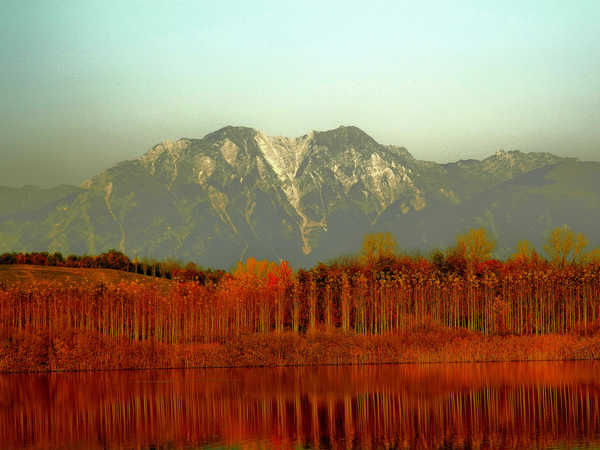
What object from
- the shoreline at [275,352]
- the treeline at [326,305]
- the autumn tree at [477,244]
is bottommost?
the shoreline at [275,352]

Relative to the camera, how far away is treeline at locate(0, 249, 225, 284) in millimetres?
132500

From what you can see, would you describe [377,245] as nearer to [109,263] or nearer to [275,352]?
[109,263]

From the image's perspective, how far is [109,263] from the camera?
140m

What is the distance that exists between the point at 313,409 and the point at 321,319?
166 feet

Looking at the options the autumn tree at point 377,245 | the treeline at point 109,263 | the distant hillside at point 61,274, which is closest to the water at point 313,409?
the distant hillside at point 61,274

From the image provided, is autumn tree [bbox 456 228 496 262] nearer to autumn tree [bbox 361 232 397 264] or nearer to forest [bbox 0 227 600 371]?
autumn tree [bbox 361 232 397 264]

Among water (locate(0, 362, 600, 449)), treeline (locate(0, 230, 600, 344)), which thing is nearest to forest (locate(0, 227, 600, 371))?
treeline (locate(0, 230, 600, 344))

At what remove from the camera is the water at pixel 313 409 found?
36.3 meters

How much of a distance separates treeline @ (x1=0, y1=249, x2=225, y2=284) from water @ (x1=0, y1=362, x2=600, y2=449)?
6989 centimetres

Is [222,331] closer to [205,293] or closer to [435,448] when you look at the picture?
[205,293]

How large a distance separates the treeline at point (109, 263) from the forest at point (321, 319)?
37893mm

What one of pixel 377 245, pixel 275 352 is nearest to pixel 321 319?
pixel 275 352

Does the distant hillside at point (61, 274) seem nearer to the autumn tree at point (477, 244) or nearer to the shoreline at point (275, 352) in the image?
the shoreline at point (275, 352)

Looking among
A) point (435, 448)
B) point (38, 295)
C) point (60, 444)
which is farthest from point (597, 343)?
point (38, 295)
